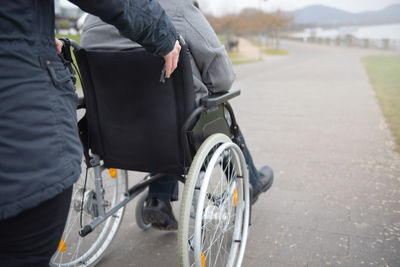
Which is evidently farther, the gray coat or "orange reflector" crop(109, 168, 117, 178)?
"orange reflector" crop(109, 168, 117, 178)

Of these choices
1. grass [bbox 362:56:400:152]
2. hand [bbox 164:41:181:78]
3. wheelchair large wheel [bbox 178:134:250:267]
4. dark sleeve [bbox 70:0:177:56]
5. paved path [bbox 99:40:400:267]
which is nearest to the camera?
dark sleeve [bbox 70:0:177:56]

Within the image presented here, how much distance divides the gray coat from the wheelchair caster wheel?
1070 mm

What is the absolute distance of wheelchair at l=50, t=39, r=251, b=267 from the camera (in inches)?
65.7

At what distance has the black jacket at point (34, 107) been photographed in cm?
95

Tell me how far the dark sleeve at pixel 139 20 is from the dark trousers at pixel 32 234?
525mm

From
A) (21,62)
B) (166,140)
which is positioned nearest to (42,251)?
(21,62)

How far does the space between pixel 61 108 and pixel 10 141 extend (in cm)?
17

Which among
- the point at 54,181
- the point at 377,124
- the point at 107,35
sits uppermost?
the point at 107,35

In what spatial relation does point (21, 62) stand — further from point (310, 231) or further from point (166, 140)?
point (310, 231)

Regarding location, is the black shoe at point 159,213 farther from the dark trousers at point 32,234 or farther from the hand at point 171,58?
the dark trousers at point 32,234

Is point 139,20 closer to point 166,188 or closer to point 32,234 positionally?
point 32,234

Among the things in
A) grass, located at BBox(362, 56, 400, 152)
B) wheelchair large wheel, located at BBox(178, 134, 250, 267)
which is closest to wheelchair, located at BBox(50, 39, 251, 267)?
wheelchair large wheel, located at BBox(178, 134, 250, 267)

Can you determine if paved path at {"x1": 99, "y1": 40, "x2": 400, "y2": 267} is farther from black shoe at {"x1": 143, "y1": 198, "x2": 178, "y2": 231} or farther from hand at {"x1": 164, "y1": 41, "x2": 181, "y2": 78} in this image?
hand at {"x1": 164, "y1": 41, "x2": 181, "y2": 78}

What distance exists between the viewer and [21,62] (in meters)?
0.97
